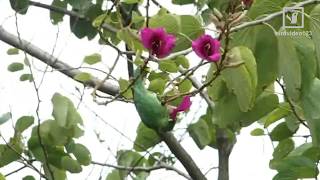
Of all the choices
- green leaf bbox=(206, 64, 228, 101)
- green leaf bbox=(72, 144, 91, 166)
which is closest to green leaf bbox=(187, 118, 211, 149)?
green leaf bbox=(72, 144, 91, 166)

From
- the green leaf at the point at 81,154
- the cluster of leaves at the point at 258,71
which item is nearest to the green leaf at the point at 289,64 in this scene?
the cluster of leaves at the point at 258,71

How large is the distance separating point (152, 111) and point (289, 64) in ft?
0.59

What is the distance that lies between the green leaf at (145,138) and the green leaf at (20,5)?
43 cm

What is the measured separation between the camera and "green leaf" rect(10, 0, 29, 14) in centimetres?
152

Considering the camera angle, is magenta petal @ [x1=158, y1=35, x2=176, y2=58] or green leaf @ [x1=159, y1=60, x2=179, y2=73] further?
green leaf @ [x1=159, y1=60, x2=179, y2=73]

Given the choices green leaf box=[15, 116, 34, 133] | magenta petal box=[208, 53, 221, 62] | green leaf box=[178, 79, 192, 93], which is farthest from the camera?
green leaf box=[15, 116, 34, 133]

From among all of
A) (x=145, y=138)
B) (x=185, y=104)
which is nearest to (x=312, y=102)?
(x=185, y=104)

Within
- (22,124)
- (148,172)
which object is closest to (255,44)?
(22,124)

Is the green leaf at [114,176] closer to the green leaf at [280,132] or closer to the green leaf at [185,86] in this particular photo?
the green leaf at [280,132]

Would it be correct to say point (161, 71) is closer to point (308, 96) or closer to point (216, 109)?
point (216, 109)

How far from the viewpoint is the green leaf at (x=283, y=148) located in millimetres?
1321

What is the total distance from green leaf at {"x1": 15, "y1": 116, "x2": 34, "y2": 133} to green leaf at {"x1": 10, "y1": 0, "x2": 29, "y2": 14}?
0.95 feet

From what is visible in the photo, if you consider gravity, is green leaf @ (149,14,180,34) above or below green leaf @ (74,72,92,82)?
below

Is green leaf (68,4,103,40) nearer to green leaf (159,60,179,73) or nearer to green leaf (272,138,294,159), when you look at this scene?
green leaf (272,138,294,159)
